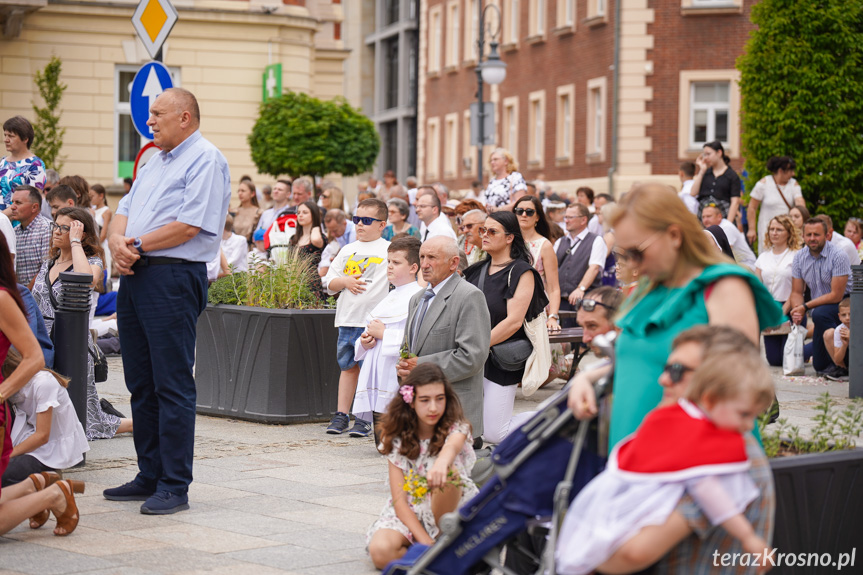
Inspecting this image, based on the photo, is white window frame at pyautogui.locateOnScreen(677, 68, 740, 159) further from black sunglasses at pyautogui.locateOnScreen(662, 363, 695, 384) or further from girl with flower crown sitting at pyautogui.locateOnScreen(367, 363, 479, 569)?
black sunglasses at pyautogui.locateOnScreen(662, 363, 695, 384)

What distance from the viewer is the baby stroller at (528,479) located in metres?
4.29

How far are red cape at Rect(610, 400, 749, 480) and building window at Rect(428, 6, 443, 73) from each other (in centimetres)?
4842

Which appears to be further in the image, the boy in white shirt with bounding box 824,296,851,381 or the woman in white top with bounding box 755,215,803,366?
the woman in white top with bounding box 755,215,803,366

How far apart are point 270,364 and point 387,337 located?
67.1 inches

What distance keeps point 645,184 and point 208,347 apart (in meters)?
7.23

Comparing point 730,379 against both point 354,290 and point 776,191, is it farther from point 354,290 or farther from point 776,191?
point 776,191

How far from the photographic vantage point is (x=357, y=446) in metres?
9.56

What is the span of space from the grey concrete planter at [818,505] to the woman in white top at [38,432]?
403 cm

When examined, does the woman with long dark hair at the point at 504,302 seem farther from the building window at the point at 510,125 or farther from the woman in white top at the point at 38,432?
the building window at the point at 510,125

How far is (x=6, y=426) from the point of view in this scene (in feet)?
21.6

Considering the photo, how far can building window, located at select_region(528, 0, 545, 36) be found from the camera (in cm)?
4162

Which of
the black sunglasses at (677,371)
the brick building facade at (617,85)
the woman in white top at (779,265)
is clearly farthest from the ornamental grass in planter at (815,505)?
the brick building facade at (617,85)

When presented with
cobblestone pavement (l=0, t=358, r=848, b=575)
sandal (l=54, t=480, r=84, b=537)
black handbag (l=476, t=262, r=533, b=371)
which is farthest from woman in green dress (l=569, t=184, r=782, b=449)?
black handbag (l=476, t=262, r=533, b=371)

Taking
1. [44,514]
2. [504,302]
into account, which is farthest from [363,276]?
[44,514]
